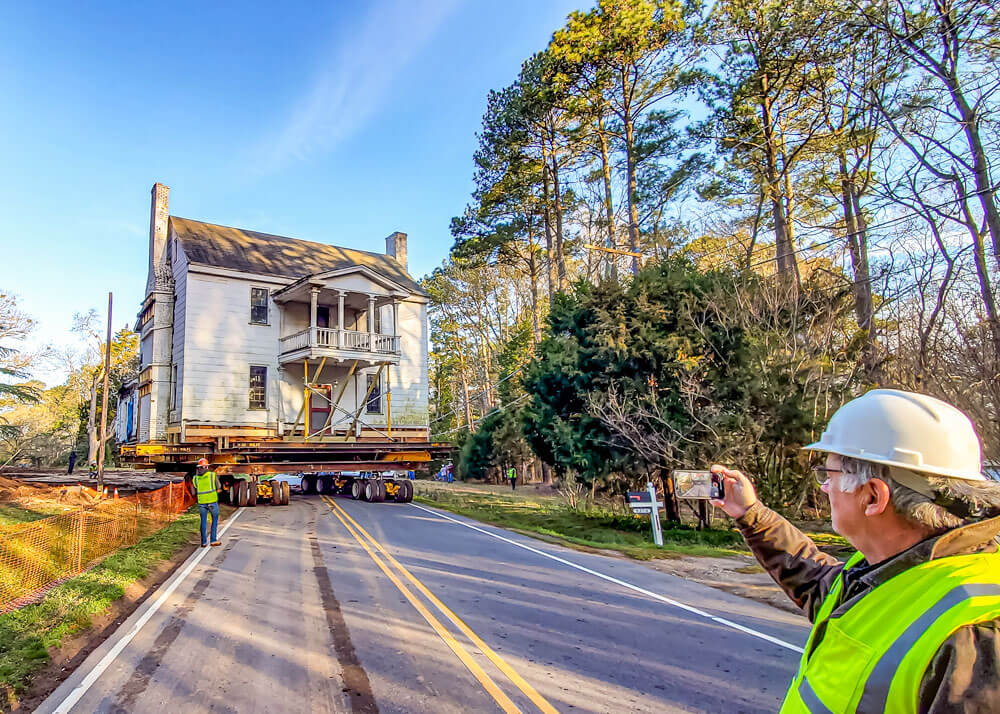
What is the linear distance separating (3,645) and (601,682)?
6257 millimetres

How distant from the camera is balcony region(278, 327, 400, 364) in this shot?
2576cm

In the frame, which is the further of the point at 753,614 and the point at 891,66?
the point at 891,66

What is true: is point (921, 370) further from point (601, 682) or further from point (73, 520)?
point (73, 520)

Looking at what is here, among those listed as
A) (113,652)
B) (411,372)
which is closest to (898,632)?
(113,652)

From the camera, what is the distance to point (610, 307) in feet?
61.6

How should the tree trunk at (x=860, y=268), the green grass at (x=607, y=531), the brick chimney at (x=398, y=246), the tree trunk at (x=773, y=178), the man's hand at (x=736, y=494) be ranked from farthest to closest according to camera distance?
the brick chimney at (x=398, y=246) < the tree trunk at (x=773, y=178) < the tree trunk at (x=860, y=268) < the green grass at (x=607, y=531) < the man's hand at (x=736, y=494)

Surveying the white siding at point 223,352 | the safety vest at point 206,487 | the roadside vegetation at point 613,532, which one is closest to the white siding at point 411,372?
the roadside vegetation at point 613,532

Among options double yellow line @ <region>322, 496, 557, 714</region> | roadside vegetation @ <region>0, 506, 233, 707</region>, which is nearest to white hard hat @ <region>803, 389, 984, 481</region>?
double yellow line @ <region>322, 496, 557, 714</region>

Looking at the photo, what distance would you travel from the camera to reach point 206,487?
533 inches

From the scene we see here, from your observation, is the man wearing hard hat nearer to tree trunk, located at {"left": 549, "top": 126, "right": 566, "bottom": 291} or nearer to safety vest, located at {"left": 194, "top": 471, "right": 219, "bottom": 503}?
safety vest, located at {"left": 194, "top": 471, "right": 219, "bottom": 503}

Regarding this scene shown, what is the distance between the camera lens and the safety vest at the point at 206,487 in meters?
13.5

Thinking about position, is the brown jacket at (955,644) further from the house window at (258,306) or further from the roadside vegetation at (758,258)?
the house window at (258,306)

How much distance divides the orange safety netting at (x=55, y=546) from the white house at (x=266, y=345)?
10750mm

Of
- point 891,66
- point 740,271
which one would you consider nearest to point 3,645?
point 740,271
